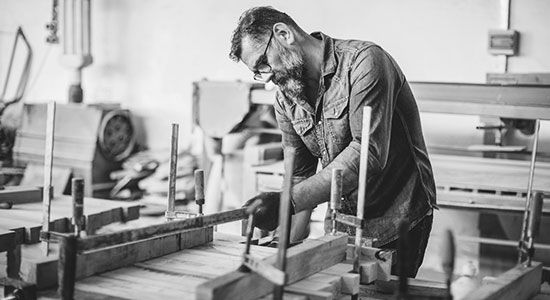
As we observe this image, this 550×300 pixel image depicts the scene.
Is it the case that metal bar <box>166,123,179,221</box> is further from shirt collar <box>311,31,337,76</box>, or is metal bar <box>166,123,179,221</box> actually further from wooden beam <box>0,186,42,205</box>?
wooden beam <box>0,186,42,205</box>

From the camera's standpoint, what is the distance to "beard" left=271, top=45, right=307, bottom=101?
2.58m

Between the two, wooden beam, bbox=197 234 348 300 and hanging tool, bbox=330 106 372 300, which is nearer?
wooden beam, bbox=197 234 348 300

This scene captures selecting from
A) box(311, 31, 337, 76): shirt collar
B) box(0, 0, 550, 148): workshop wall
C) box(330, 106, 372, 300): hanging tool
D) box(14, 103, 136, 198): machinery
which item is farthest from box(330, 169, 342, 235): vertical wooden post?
box(14, 103, 136, 198): machinery

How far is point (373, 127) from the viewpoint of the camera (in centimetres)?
240

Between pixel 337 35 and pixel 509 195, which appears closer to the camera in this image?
pixel 509 195

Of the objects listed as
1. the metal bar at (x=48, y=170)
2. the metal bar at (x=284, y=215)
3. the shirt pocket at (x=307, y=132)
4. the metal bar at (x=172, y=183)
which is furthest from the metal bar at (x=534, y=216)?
the metal bar at (x=48, y=170)

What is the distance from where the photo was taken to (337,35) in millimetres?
5734

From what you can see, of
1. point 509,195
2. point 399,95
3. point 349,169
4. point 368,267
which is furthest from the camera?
point 509,195

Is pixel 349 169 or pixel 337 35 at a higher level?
pixel 337 35

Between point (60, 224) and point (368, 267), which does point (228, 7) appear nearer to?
point (60, 224)

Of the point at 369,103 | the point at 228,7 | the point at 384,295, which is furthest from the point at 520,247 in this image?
the point at 228,7

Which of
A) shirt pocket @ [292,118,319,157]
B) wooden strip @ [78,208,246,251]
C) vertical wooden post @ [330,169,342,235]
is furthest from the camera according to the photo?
shirt pocket @ [292,118,319,157]

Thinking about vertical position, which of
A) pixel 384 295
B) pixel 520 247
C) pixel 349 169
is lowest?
pixel 384 295

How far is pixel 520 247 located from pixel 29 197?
7.13 feet
